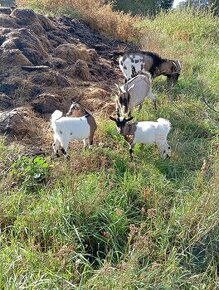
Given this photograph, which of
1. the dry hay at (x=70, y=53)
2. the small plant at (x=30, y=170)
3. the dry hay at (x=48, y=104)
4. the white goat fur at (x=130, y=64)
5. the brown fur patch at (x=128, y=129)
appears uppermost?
the white goat fur at (x=130, y=64)

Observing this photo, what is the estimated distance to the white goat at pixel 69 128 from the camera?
14.1ft

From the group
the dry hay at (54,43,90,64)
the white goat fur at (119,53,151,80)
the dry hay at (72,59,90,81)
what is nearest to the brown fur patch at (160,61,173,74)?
the white goat fur at (119,53,151,80)

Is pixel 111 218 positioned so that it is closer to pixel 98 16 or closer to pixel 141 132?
pixel 141 132

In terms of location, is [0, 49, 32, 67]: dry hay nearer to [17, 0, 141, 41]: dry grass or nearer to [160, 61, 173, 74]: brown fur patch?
[160, 61, 173, 74]: brown fur patch

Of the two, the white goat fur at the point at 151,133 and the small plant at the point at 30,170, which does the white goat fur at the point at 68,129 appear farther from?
the white goat fur at the point at 151,133

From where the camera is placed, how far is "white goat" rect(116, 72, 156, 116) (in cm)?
519

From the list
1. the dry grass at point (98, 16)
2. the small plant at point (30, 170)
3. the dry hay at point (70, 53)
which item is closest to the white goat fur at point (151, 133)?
the small plant at point (30, 170)

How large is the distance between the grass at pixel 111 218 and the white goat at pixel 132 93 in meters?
0.28

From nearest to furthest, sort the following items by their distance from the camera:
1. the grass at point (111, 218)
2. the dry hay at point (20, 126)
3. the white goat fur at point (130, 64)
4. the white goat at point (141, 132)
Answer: the grass at point (111, 218), the white goat at point (141, 132), the dry hay at point (20, 126), the white goat fur at point (130, 64)

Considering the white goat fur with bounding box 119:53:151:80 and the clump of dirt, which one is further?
the white goat fur with bounding box 119:53:151:80

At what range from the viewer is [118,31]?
1098cm

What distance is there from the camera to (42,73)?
646 centimetres

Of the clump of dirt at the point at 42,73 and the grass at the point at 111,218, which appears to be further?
the clump of dirt at the point at 42,73

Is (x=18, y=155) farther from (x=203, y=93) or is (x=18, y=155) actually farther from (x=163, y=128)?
(x=203, y=93)
